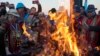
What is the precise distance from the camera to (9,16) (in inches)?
351

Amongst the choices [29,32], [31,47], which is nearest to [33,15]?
[29,32]

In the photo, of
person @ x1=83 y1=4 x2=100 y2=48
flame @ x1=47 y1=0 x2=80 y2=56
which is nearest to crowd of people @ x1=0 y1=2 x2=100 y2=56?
person @ x1=83 y1=4 x2=100 y2=48

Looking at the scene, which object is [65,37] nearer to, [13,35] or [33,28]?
[33,28]

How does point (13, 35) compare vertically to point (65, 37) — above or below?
below

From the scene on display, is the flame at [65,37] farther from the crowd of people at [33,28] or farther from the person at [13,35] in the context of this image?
the person at [13,35]

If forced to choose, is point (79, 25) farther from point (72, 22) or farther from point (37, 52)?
point (37, 52)

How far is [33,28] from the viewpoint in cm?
941

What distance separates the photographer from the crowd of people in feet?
28.7

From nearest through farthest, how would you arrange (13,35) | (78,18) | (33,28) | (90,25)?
(13,35) < (33,28) < (90,25) < (78,18)

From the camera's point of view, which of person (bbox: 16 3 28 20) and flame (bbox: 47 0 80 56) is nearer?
flame (bbox: 47 0 80 56)

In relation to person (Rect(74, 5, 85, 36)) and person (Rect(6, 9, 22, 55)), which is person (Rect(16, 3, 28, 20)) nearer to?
person (Rect(6, 9, 22, 55))

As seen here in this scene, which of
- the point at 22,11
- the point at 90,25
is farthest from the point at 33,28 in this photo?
the point at 90,25

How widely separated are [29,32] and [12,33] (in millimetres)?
452

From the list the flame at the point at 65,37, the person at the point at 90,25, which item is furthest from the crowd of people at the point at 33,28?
the flame at the point at 65,37
